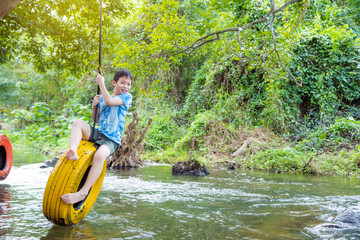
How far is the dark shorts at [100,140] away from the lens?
378cm

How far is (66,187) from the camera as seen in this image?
11.1 ft

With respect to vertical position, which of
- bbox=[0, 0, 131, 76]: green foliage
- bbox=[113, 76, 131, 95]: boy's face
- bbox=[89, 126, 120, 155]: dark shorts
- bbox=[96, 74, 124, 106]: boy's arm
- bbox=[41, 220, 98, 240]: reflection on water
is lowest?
bbox=[41, 220, 98, 240]: reflection on water

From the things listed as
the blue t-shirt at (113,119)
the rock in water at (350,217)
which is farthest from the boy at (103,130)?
the rock in water at (350,217)

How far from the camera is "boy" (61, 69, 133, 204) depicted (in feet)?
11.4

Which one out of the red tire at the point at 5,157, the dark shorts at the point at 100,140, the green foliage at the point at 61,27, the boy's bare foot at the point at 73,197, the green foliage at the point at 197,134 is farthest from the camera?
the green foliage at the point at 197,134

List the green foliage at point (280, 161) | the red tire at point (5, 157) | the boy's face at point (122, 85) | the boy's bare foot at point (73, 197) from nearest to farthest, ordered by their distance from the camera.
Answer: the boy's bare foot at point (73, 197), the boy's face at point (122, 85), the red tire at point (5, 157), the green foliage at point (280, 161)

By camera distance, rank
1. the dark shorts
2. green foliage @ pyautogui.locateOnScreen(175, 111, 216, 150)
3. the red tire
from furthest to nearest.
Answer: green foliage @ pyautogui.locateOnScreen(175, 111, 216, 150) < the red tire < the dark shorts

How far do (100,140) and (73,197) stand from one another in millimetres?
710

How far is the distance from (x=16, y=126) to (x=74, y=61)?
18.7 meters

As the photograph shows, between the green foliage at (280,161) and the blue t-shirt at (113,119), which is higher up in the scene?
the blue t-shirt at (113,119)

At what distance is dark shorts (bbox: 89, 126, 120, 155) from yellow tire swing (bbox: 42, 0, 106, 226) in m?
0.16

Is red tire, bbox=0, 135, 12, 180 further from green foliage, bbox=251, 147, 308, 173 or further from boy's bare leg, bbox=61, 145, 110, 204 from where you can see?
green foliage, bbox=251, 147, 308, 173

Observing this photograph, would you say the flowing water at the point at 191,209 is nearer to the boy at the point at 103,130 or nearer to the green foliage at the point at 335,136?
the boy at the point at 103,130

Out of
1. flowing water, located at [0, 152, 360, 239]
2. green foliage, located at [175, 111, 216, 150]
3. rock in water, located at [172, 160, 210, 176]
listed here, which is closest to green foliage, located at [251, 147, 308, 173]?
flowing water, located at [0, 152, 360, 239]
